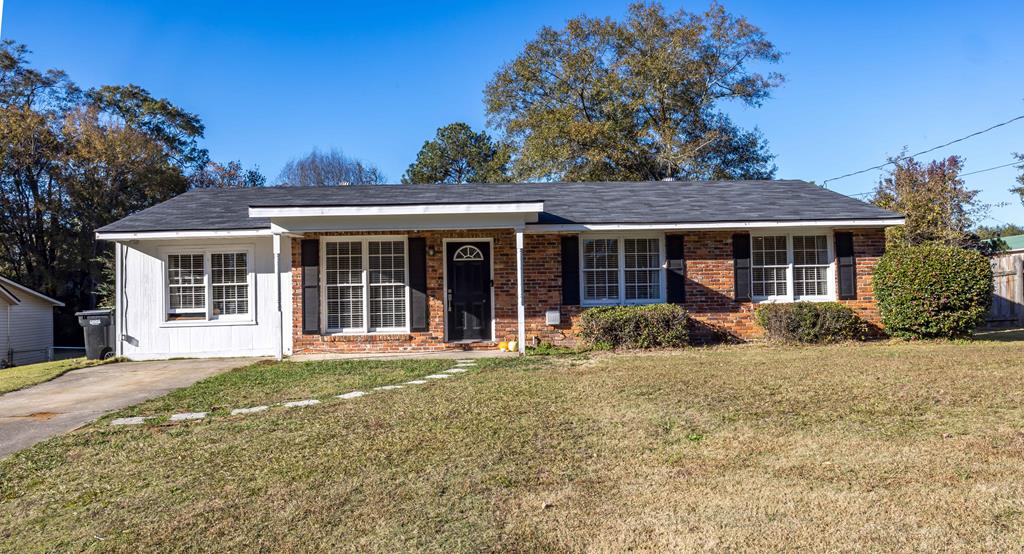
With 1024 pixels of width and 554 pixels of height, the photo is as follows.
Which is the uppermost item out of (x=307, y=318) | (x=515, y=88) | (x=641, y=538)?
(x=515, y=88)

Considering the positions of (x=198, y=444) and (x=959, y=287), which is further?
(x=959, y=287)

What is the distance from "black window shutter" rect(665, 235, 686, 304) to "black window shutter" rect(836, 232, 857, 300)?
306 cm

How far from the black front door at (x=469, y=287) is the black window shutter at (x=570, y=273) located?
1480mm

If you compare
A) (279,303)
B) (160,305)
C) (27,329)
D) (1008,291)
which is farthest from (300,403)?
(27,329)

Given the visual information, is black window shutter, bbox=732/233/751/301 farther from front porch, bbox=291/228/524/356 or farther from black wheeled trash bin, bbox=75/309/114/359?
black wheeled trash bin, bbox=75/309/114/359

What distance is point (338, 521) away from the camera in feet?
13.0

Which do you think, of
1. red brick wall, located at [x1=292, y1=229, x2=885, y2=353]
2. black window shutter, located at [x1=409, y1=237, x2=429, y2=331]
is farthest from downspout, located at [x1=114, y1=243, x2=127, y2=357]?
black window shutter, located at [x1=409, y1=237, x2=429, y2=331]

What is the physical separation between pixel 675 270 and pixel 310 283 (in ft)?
23.0

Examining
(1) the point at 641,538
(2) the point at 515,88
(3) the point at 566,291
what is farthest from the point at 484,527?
(2) the point at 515,88

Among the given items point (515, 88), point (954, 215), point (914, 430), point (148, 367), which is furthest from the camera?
point (515, 88)

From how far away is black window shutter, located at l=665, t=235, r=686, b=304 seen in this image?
44.3 ft

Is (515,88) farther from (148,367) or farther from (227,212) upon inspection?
(148,367)

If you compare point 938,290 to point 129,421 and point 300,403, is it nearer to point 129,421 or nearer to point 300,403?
point 300,403

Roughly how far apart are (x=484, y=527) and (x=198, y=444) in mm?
3329
